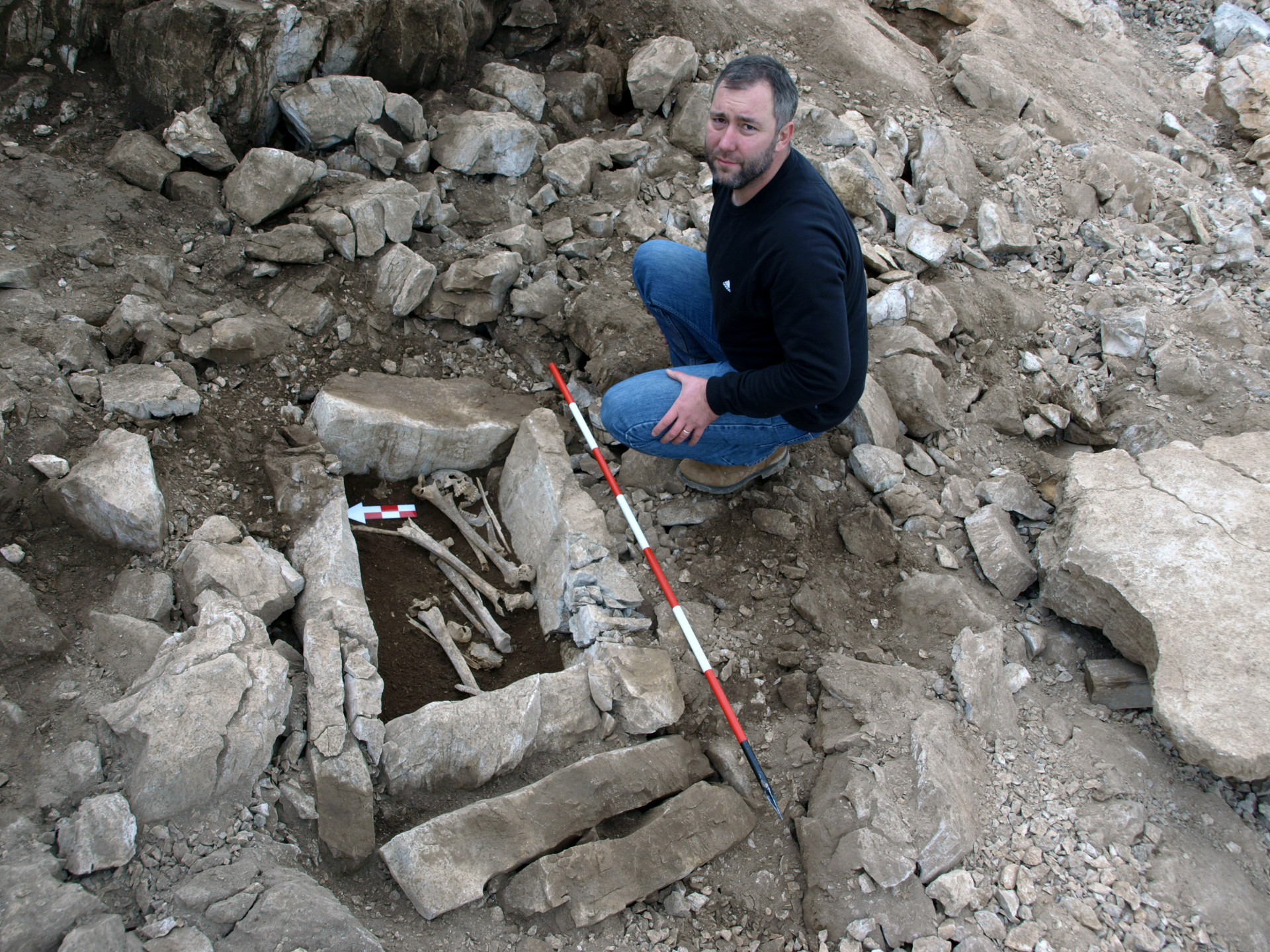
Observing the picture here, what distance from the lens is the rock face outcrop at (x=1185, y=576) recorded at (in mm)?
2695

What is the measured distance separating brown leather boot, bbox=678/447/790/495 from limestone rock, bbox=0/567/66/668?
101 inches

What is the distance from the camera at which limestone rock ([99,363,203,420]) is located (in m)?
3.38

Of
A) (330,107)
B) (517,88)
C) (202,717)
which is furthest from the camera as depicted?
(517,88)

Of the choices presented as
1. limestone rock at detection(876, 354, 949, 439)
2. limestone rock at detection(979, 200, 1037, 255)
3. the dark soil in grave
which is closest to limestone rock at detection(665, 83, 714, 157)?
limestone rock at detection(979, 200, 1037, 255)

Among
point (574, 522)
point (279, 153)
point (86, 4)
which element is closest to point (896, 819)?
point (574, 522)

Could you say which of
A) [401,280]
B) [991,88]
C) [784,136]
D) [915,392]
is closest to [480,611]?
[401,280]

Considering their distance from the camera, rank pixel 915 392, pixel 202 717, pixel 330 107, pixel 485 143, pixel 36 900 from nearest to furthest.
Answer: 1. pixel 36 900
2. pixel 202 717
3. pixel 915 392
4. pixel 330 107
5. pixel 485 143

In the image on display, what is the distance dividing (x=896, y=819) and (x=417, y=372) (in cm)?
311

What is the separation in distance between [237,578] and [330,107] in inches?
118

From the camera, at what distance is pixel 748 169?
2.90 m

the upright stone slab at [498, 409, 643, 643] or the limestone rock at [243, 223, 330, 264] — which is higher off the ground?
the limestone rock at [243, 223, 330, 264]

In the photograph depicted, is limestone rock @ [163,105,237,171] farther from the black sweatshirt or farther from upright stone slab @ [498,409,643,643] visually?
the black sweatshirt

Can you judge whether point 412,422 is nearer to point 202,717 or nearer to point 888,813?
point 202,717

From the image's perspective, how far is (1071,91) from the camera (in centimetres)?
651
